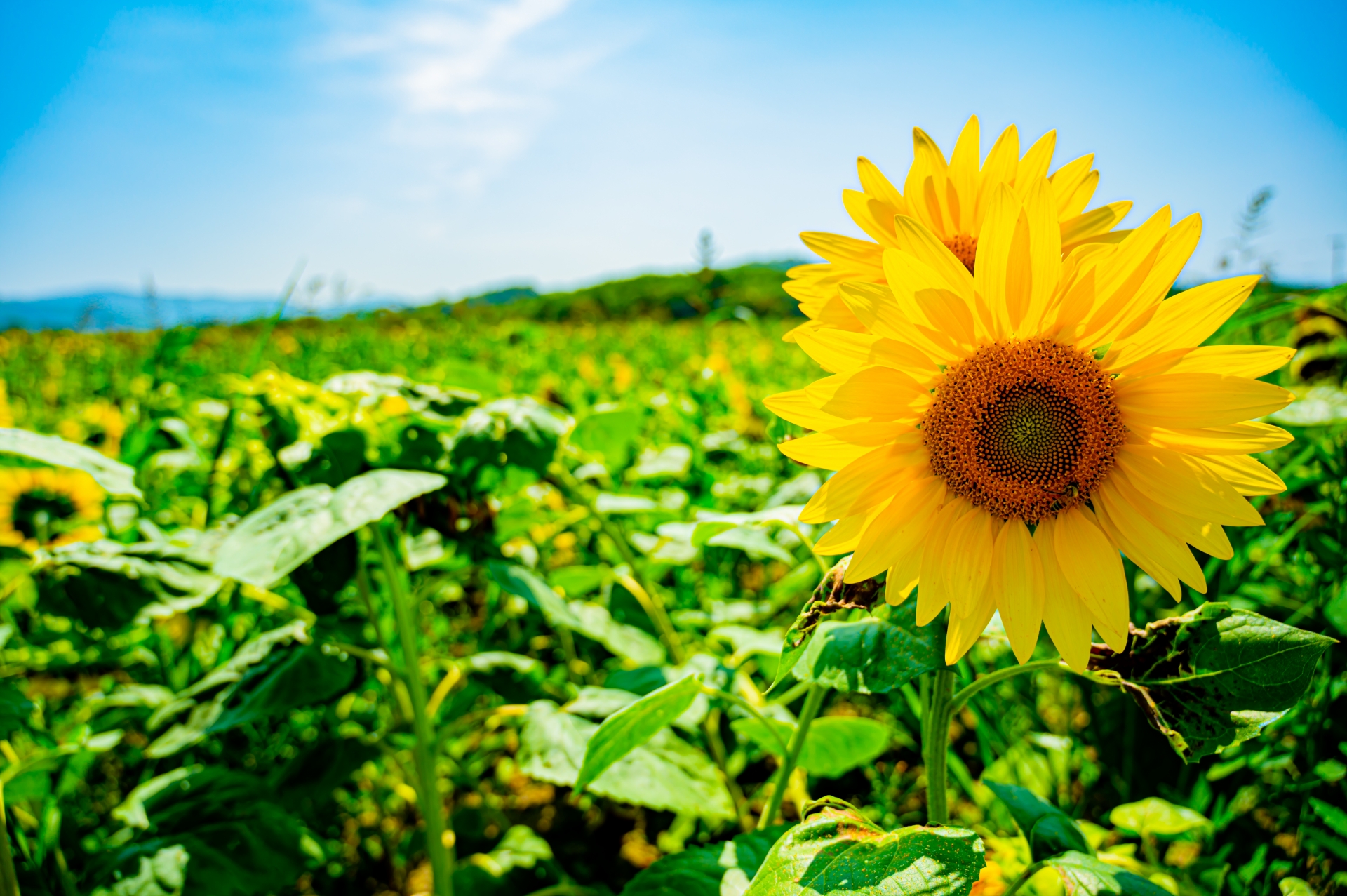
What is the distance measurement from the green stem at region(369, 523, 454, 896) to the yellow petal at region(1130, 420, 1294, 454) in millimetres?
1141

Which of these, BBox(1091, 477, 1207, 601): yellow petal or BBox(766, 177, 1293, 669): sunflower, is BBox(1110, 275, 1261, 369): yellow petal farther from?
BBox(1091, 477, 1207, 601): yellow petal

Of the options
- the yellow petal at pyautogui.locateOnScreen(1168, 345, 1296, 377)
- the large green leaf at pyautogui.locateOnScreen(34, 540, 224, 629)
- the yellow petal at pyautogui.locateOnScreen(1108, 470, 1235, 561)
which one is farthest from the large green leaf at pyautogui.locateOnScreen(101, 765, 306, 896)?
the yellow petal at pyautogui.locateOnScreen(1168, 345, 1296, 377)

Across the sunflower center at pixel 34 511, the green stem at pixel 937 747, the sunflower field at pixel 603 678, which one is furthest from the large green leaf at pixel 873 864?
the sunflower center at pixel 34 511

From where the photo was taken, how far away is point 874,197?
0.87 metres

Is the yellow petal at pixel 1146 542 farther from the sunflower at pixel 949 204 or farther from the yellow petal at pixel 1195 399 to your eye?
the sunflower at pixel 949 204

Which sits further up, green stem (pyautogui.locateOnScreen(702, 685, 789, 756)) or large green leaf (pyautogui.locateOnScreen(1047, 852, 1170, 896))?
green stem (pyautogui.locateOnScreen(702, 685, 789, 756))

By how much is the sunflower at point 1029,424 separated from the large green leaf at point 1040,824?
11.5 inches

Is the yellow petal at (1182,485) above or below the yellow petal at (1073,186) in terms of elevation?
below

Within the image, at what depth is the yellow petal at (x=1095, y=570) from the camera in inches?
28.0

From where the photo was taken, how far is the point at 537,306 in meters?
11.4

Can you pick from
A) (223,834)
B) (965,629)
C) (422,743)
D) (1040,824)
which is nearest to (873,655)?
(965,629)

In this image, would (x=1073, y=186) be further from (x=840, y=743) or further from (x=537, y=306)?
(x=537, y=306)

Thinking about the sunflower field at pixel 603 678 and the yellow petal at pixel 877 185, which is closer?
the sunflower field at pixel 603 678

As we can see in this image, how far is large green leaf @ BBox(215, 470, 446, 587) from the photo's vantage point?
34.5 inches
